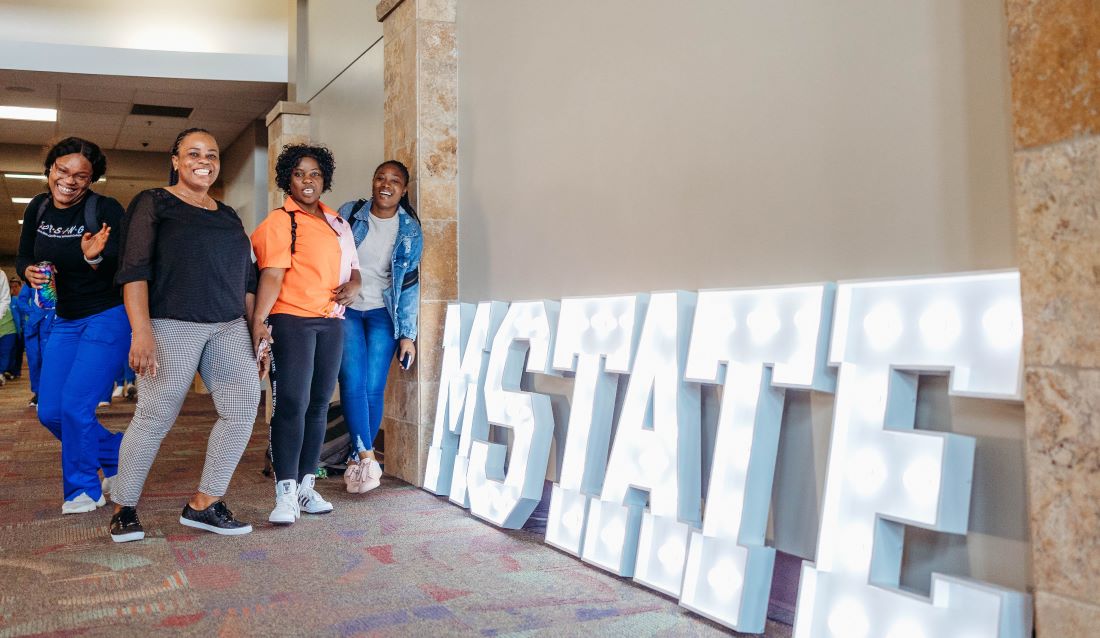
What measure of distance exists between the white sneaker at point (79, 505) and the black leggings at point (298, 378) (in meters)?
0.88

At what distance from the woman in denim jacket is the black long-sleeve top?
39.3 inches

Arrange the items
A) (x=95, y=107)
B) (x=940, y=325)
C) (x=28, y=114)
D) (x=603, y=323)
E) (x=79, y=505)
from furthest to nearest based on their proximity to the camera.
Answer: (x=28, y=114) → (x=95, y=107) → (x=79, y=505) → (x=603, y=323) → (x=940, y=325)

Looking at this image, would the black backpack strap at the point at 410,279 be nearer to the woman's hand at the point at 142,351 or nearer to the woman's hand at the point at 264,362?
the woman's hand at the point at 264,362

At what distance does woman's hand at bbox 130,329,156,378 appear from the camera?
10.3 feet

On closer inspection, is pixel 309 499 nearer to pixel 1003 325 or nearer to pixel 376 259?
pixel 376 259

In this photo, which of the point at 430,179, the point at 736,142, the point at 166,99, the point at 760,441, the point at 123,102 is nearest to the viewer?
the point at 760,441

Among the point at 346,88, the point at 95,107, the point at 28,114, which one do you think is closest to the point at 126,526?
the point at 346,88

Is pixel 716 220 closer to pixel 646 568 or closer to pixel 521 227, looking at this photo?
pixel 646 568

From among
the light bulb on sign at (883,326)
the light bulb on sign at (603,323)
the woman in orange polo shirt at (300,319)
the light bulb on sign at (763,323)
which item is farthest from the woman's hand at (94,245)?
the light bulb on sign at (883,326)

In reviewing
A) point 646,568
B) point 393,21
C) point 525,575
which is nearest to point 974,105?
point 646,568

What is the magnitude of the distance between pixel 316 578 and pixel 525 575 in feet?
2.07

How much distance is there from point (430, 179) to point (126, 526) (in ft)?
6.80

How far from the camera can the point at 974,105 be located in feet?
6.63

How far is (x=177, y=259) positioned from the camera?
3.22m
